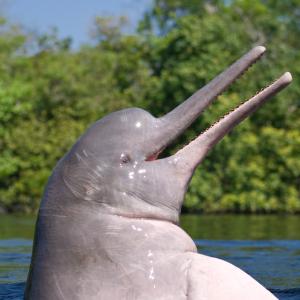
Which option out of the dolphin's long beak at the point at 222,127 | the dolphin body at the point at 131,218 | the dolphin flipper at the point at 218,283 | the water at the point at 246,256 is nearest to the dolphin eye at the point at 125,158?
the dolphin body at the point at 131,218

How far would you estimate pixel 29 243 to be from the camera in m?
13.7

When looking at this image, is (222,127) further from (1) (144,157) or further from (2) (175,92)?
(2) (175,92)

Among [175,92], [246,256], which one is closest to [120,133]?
[246,256]

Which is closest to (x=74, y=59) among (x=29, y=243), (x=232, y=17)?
(x=232, y=17)

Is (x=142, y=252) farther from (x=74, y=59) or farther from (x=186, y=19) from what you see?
(x=74, y=59)

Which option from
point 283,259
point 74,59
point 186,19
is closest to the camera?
point 283,259

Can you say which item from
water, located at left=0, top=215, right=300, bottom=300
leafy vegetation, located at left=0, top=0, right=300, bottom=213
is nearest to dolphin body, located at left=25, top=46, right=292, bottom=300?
water, located at left=0, top=215, right=300, bottom=300

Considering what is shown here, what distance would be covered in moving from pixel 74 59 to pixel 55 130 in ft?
27.5

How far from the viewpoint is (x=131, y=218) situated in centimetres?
411

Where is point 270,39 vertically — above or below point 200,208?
above

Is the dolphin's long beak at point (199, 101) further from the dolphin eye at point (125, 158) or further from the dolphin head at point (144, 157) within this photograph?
the dolphin eye at point (125, 158)

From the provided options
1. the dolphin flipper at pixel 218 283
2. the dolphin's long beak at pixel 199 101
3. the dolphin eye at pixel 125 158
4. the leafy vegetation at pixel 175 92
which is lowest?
the leafy vegetation at pixel 175 92

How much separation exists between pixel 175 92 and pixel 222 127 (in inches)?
1133

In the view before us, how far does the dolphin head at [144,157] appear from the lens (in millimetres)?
4117
